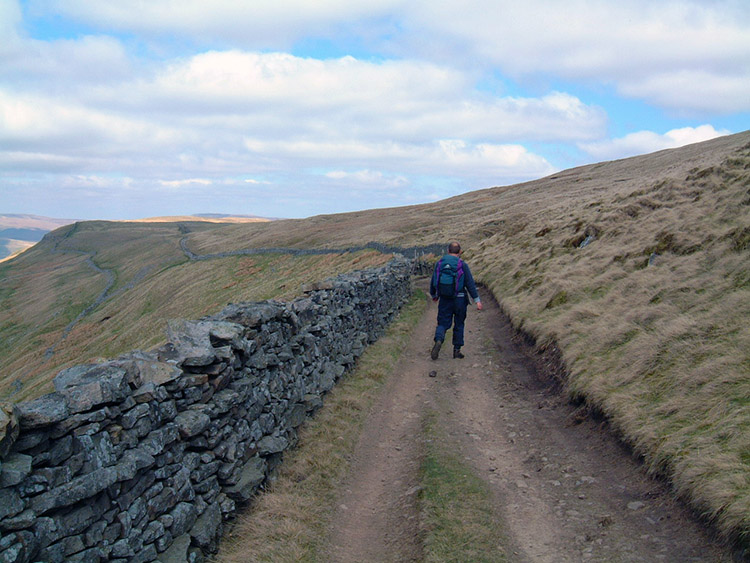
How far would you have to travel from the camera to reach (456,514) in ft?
21.6

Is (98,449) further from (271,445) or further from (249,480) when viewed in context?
(271,445)

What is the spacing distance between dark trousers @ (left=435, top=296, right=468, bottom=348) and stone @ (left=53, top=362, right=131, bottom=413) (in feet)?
30.2

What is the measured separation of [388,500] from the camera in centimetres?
747

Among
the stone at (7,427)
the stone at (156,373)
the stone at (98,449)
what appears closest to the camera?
the stone at (7,427)

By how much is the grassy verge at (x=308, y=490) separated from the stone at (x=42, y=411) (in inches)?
107

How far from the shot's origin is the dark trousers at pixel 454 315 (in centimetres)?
1355

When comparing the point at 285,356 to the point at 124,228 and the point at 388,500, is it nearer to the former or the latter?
the point at 388,500

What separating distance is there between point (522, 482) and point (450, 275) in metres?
6.62

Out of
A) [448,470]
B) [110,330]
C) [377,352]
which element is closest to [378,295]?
[377,352]

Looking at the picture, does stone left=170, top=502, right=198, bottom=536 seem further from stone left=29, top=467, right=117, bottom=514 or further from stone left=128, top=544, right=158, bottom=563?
stone left=29, top=467, right=117, bottom=514

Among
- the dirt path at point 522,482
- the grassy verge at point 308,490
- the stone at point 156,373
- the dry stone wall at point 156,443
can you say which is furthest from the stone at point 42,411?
the dirt path at point 522,482

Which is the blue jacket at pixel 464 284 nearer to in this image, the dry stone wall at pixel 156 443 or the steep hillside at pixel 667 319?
the steep hillside at pixel 667 319

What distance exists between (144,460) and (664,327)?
9.09m

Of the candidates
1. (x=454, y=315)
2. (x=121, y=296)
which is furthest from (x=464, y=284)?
(x=121, y=296)
